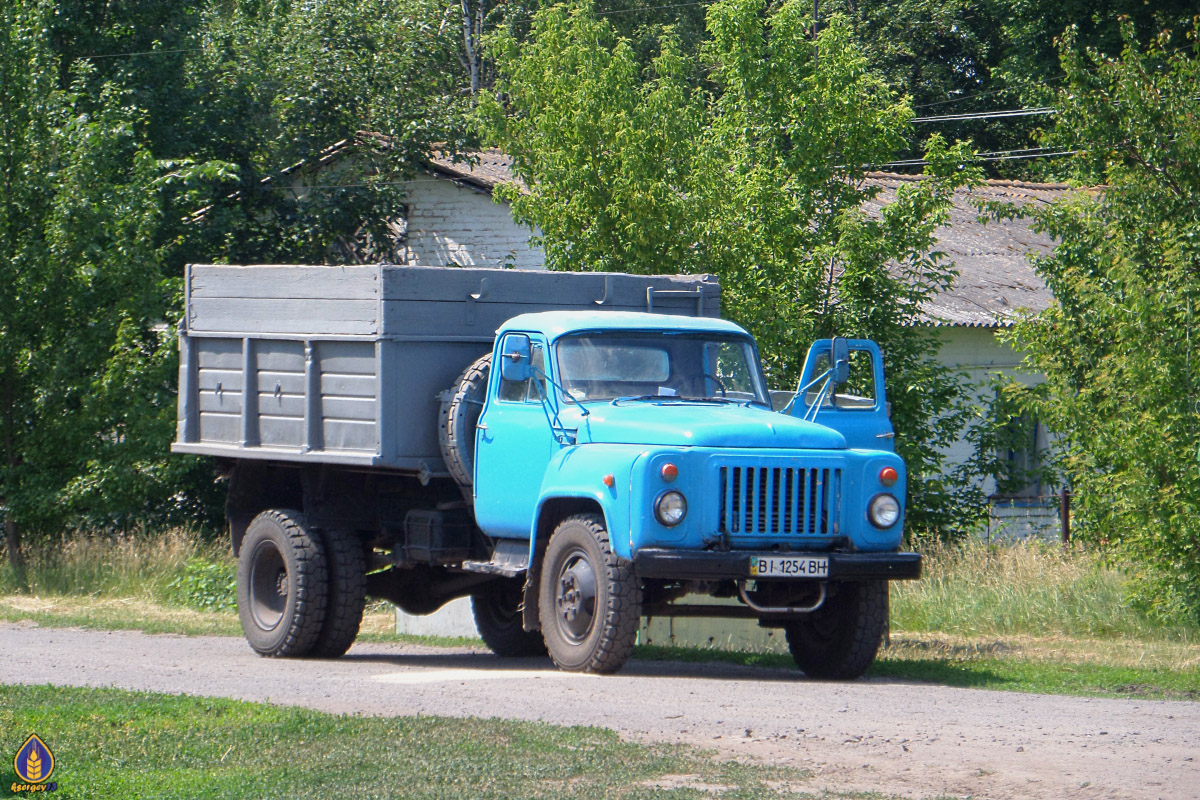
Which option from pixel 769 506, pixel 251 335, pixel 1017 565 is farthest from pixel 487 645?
pixel 1017 565

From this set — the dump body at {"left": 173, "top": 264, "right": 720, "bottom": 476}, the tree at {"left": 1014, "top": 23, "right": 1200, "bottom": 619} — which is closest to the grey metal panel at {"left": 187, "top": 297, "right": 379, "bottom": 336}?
the dump body at {"left": 173, "top": 264, "right": 720, "bottom": 476}

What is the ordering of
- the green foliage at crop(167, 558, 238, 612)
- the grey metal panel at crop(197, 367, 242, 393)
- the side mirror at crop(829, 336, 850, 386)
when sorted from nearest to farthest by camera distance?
the side mirror at crop(829, 336, 850, 386) → the grey metal panel at crop(197, 367, 242, 393) → the green foliage at crop(167, 558, 238, 612)

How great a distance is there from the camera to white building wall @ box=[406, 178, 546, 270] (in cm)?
2502

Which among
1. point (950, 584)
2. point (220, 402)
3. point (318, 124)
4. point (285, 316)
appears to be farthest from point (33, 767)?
point (318, 124)

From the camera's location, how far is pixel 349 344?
11.6 metres

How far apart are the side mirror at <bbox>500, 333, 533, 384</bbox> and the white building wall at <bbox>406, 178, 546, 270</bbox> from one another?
1377cm

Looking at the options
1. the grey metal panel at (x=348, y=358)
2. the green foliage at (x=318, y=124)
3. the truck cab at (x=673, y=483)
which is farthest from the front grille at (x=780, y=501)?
the green foliage at (x=318, y=124)

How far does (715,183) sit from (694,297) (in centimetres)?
379

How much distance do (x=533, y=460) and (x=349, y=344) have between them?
1.84 meters

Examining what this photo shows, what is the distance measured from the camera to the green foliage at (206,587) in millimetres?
16547

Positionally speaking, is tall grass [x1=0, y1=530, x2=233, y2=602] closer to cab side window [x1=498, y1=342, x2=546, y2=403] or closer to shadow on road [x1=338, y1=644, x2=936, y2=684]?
shadow on road [x1=338, y1=644, x2=936, y2=684]

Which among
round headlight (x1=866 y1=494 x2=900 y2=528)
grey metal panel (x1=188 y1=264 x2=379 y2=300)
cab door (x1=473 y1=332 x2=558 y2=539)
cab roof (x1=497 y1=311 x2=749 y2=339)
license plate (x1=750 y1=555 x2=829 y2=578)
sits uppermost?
grey metal panel (x1=188 y1=264 x2=379 y2=300)

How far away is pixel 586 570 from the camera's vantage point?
33.0 feet

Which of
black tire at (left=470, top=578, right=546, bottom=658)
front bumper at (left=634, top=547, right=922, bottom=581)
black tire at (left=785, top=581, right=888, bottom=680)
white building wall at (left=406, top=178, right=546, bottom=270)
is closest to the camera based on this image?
front bumper at (left=634, top=547, right=922, bottom=581)
